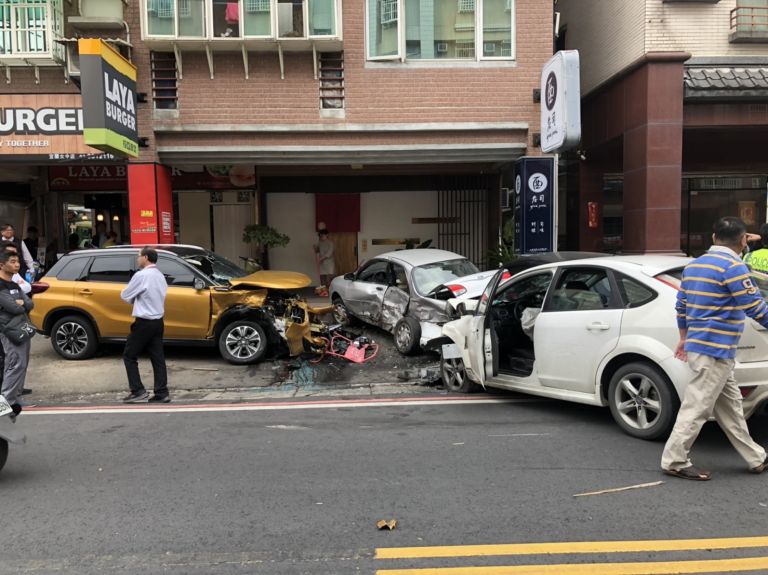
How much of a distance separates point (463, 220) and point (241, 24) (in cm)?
742

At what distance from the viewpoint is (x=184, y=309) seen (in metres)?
8.68

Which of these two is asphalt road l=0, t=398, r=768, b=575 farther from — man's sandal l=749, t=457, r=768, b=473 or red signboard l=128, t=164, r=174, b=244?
red signboard l=128, t=164, r=174, b=244

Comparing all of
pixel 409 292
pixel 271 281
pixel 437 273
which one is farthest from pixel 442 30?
pixel 271 281

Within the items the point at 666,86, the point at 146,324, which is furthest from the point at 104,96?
the point at 666,86

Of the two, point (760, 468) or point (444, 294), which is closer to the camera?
point (760, 468)

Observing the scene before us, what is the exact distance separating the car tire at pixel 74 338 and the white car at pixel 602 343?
5675 mm

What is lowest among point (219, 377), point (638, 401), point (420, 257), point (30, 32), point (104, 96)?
point (219, 377)

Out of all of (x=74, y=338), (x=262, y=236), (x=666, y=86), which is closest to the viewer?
(x=74, y=338)

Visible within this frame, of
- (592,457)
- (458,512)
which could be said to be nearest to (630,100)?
(592,457)

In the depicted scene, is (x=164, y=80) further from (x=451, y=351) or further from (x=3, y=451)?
(x=3, y=451)

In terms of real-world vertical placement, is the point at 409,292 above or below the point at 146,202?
below

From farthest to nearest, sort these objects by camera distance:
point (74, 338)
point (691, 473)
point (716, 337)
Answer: point (74, 338)
point (691, 473)
point (716, 337)

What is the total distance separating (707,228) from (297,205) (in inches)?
423

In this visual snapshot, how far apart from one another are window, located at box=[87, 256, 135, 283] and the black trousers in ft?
7.70
